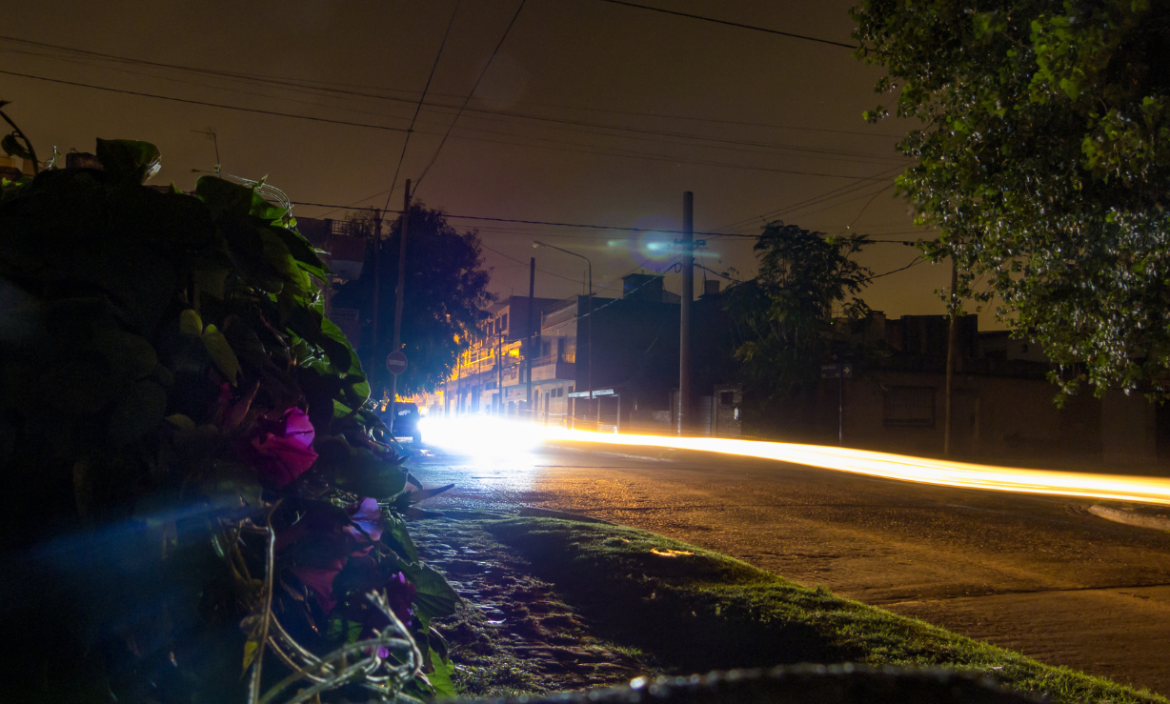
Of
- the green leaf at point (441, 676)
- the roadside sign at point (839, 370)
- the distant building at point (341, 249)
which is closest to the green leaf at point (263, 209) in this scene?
the green leaf at point (441, 676)

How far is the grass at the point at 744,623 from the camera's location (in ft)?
13.0

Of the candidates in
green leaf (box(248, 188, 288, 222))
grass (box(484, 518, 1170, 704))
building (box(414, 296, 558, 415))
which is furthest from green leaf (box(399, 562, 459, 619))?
building (box(414, 296, 558, 415))

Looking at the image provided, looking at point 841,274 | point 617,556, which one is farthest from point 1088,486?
point 841,274

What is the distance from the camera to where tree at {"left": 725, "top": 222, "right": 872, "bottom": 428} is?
33156 mm

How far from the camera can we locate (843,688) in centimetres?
59

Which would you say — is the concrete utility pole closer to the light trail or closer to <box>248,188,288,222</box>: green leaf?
the light trail

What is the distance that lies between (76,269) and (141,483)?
1.00 ft

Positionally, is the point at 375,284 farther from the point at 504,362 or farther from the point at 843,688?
the point at 504,362

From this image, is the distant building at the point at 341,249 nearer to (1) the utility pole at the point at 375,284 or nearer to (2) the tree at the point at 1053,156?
(1) the utility pole at the point at 375,284

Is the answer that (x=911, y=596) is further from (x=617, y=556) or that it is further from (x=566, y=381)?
(x=566, y=381)

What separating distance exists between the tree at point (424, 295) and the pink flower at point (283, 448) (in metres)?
31.9

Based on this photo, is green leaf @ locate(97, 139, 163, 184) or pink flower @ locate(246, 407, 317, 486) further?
green leaf @ locate(97, 139, 163, 184)

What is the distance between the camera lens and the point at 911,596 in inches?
243

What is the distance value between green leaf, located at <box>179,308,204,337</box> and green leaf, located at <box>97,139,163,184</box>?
0.89 ft
